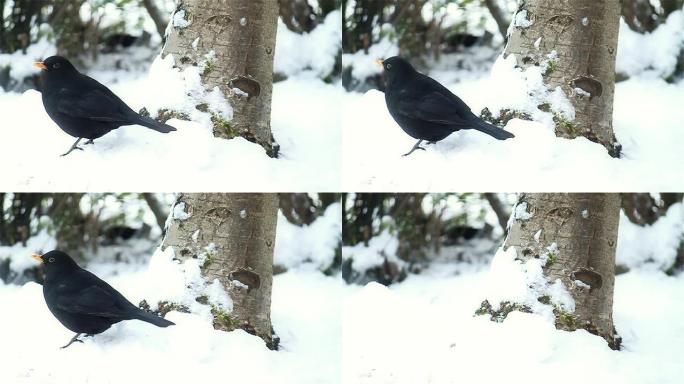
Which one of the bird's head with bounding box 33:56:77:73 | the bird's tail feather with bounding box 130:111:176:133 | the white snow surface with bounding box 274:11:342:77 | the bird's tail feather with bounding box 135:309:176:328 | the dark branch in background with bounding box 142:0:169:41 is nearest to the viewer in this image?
the bird's tail feather with bounding box 135:309:176:328

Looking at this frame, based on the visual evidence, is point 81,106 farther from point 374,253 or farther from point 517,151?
point 517,151

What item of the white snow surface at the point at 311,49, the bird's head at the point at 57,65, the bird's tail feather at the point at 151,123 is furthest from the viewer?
the white snow surface at the point at 311,49

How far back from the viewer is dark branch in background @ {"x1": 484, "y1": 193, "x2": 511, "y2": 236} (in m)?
4.12

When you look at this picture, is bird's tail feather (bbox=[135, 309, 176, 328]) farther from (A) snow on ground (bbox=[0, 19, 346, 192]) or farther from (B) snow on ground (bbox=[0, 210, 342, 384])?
(A) snow on ground (bbox=[0, 19, 346, 192])

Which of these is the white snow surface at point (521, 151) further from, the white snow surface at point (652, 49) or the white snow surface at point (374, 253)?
the white snow surface at point (374, 253)

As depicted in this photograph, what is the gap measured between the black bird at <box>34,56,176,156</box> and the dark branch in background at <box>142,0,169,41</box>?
36 centimetres

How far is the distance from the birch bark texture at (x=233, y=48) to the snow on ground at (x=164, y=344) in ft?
2.27

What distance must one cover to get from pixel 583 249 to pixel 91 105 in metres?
2.07

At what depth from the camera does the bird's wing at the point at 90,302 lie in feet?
12.4

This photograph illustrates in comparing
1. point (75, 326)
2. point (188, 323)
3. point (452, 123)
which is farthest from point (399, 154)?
point (75, 326)

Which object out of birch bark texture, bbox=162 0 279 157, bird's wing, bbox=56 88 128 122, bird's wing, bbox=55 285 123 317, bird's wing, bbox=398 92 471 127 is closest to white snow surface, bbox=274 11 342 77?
birch bark texture, bbox=162 0 279 157

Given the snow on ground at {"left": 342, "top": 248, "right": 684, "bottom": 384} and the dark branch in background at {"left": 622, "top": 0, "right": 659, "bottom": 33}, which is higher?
the dark branch in background at {"left": 622, "top": 0, "right": 659, "bottom": 33}

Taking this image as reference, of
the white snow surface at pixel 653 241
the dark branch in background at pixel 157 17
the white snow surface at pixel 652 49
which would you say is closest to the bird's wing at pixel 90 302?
the dark branch in background at pixel 157 17

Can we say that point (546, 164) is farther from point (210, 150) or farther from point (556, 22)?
point (210, 150)
